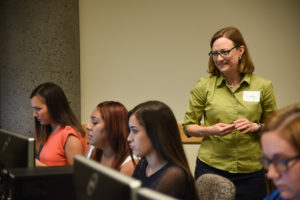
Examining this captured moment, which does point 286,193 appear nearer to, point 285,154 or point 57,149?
point 285,154

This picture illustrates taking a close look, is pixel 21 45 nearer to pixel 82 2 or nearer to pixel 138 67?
pixel 82 2

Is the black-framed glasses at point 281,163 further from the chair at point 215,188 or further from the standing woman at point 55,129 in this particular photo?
the standing woman at point 55,129

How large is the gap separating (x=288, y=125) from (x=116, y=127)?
1.36 metres

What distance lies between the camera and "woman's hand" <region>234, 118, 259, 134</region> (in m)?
2.45

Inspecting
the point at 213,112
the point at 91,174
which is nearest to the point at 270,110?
the point at 213,112

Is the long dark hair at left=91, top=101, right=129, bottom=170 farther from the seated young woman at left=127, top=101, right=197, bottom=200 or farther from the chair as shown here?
the chair

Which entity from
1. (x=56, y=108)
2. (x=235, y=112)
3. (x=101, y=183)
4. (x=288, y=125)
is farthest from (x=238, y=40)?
(x=101, y=183)

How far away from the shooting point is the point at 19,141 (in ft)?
5.98

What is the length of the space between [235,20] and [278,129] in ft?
10.8

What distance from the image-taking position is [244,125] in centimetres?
245

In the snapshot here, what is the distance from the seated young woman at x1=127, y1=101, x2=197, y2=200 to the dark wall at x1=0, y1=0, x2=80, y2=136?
230 centimetres

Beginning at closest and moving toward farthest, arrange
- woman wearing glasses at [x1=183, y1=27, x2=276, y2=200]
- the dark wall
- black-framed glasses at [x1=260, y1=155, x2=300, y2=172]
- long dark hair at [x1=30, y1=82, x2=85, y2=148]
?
black-framed glasses at [x1=260, y1=155, x2=300, y2=172] → woman wearing glasses at [x1=183, y1=27, x2=276, y2=200] → long dark hair at [x1=30, y1=82, x2=85, y2=148] → the dark wall

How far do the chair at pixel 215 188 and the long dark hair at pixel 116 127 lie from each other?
0.52 m

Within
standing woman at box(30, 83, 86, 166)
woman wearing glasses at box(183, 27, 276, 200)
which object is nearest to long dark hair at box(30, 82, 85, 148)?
standing woman at box(30, 83, 86, 166)
